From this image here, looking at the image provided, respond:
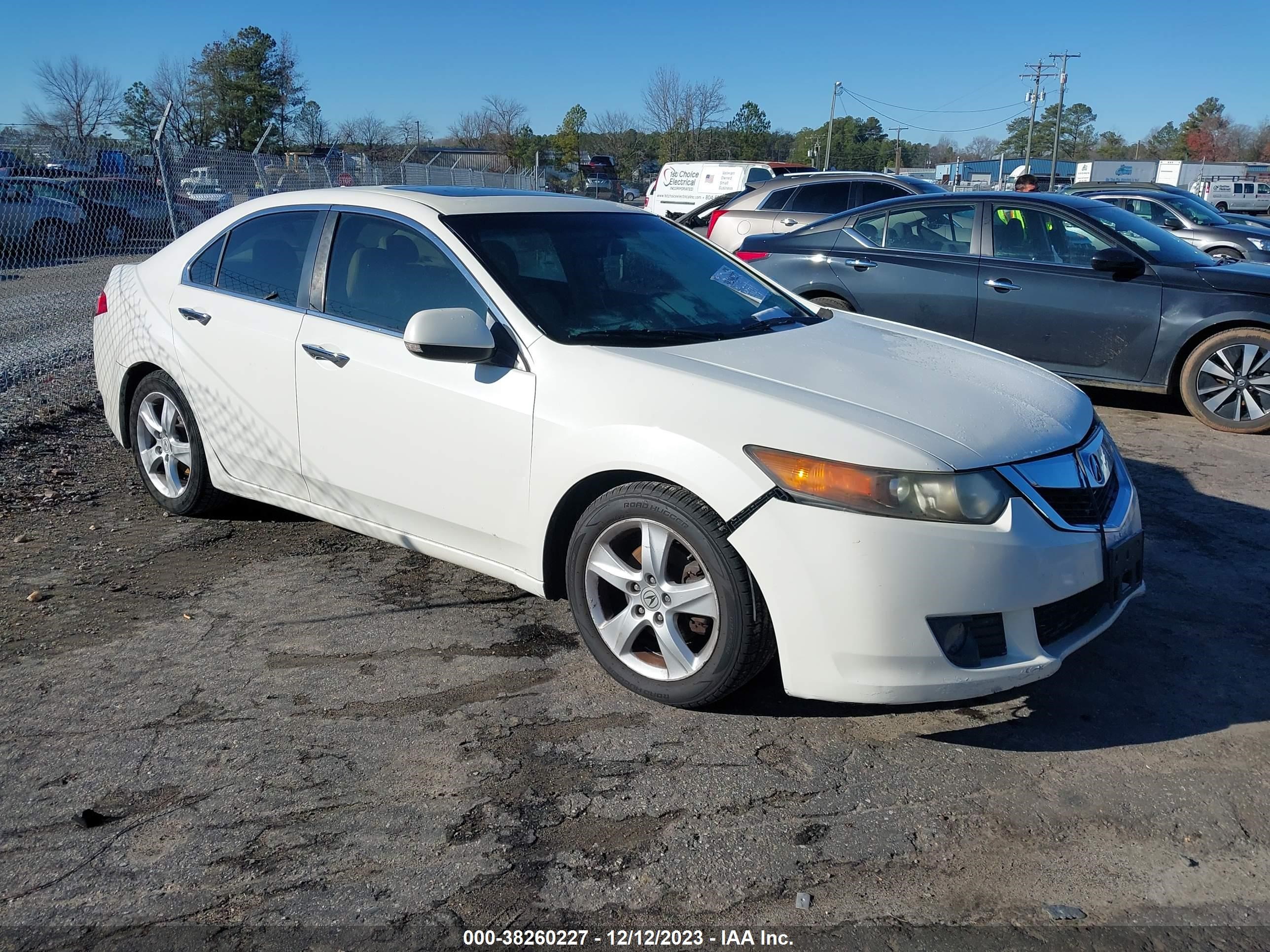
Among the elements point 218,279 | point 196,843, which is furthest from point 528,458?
point 218,279

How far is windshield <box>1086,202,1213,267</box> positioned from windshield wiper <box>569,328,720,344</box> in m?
4.79

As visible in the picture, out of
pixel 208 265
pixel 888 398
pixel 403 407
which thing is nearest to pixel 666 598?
pixel 888 398

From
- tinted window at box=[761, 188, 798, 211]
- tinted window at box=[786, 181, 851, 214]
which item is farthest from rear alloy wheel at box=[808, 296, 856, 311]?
tinted window at box=[761, 188, 798, 211]

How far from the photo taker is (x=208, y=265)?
4746mm

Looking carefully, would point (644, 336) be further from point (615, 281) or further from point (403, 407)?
point (403, 407)

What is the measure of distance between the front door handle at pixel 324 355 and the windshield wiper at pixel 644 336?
984 millimetres

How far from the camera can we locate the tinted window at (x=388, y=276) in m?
3.84

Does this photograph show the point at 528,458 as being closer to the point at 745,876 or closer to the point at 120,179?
the point at 745,876

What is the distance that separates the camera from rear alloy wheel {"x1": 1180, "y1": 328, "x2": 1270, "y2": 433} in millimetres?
6887

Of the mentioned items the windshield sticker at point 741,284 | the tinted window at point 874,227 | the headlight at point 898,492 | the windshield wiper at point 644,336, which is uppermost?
the tinted window at point 874,227

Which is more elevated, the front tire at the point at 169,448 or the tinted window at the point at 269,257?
the tinted window at the point at 269,257

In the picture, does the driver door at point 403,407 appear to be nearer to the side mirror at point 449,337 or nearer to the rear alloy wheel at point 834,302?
the side mirror at point 449,337

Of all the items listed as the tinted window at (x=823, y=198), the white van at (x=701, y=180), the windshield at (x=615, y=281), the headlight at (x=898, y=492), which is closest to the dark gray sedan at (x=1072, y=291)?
the windshield at (x=615, y=281)

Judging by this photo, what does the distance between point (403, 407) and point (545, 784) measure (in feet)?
5.03
